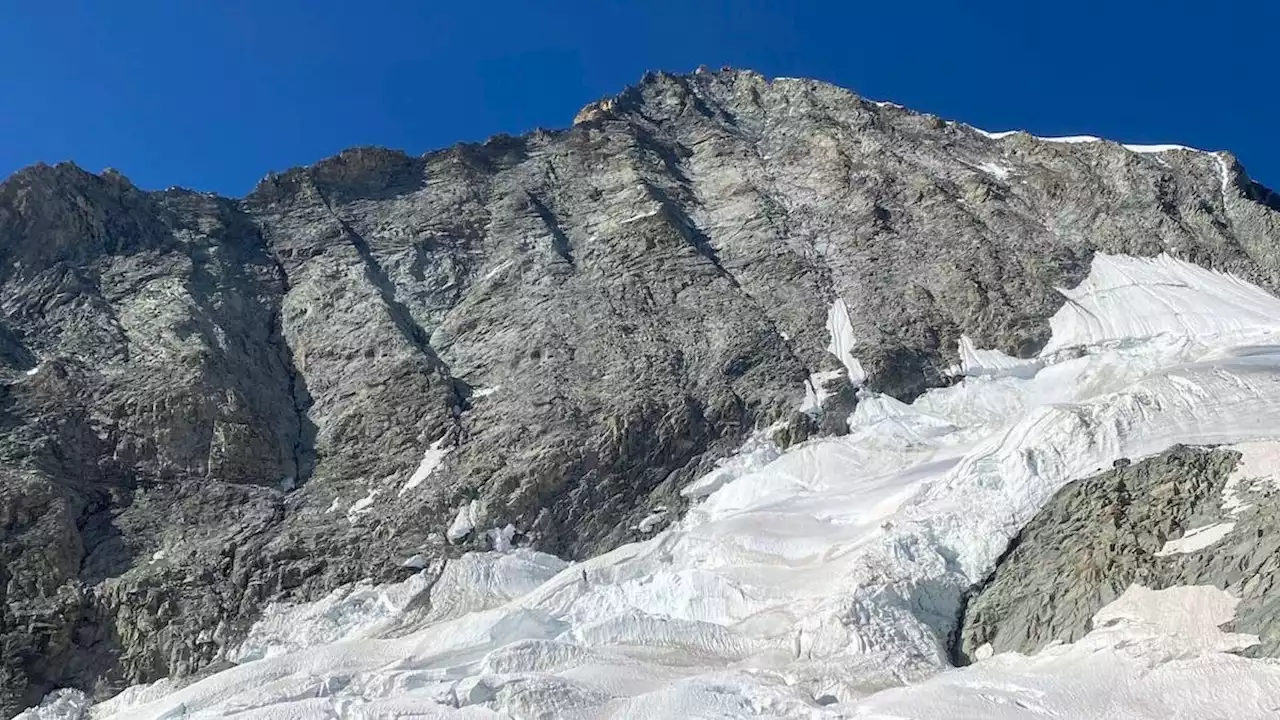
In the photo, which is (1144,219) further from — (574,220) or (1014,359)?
(574,220)

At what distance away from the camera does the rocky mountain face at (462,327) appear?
88.6ft

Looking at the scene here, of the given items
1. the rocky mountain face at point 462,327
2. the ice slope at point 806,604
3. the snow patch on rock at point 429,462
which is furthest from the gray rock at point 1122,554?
the snow patch on rock at point 429,462

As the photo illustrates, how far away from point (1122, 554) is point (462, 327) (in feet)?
82.0

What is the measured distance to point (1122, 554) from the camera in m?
18.5

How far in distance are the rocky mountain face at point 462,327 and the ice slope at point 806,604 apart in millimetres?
2210

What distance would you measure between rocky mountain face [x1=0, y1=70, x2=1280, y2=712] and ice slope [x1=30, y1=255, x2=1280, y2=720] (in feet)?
7.25

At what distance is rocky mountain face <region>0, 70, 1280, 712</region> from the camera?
27.0 metres

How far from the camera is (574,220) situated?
4494cm

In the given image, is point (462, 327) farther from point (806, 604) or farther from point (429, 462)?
point (806, 604)

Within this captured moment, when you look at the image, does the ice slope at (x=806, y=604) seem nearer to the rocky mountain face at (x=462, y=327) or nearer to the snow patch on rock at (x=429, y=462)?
the rocky mountain face at (x=462, y=327)

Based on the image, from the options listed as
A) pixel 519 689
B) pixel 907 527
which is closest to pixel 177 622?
pixel 519 689

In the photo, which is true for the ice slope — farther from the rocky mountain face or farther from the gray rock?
the rocky mountain face

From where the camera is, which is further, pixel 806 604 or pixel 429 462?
pixel 429 462

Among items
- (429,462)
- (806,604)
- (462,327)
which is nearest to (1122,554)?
(806,604)
